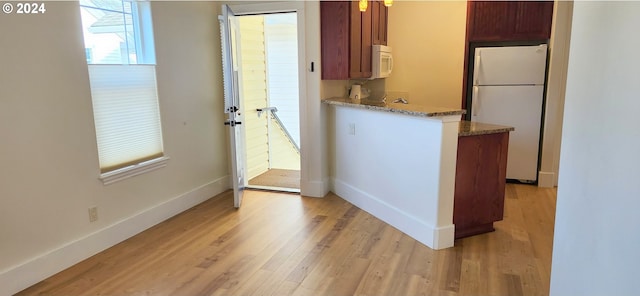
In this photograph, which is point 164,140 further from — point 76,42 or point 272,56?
point 272,56

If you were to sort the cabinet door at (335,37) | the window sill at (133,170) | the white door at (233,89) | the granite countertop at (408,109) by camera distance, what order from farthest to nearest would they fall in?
the cabinet door at (335,37)
the white door at (233,89)
the window sill at (133,170)
the granite countertop at (408,109)

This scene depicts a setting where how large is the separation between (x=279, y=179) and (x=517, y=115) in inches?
115

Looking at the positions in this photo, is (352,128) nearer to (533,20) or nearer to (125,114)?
(125,114)

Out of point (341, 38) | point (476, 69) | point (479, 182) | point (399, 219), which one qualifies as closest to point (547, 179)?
point (476, 69)

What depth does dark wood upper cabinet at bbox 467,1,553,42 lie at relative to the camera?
424cm

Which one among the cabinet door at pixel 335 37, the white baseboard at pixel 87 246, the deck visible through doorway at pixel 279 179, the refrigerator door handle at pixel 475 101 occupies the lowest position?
the deck visible through doorway at pixel 279 179

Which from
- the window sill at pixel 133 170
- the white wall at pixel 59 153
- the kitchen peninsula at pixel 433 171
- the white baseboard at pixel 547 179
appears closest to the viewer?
the white wall at pixel 59 153

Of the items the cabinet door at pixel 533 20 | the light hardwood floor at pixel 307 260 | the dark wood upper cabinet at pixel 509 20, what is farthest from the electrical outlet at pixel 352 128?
the cabinet door at pixel 533 20

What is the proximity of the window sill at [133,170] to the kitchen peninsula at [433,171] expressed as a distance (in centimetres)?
189

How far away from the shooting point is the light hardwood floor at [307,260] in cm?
244

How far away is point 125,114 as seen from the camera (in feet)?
10.4

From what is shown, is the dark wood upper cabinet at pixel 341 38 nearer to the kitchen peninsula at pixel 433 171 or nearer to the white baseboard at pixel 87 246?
the kitchen peninsula at pixel 433 171

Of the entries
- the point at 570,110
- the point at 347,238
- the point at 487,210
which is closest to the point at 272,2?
the point at 347,238

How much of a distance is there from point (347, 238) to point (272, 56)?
3.32m
